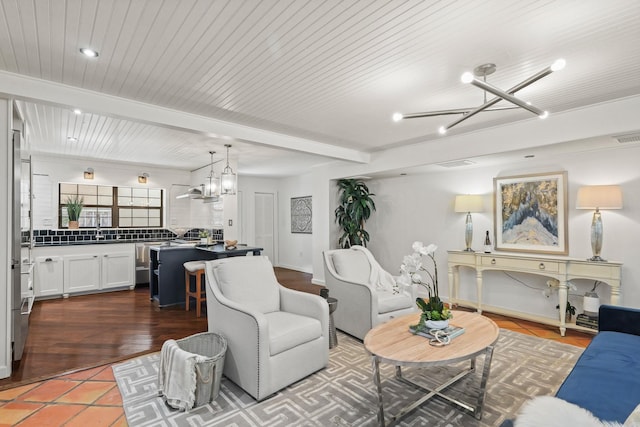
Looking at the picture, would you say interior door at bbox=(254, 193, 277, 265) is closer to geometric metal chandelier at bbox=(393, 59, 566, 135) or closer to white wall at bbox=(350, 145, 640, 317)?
white wall at bbox=(350, 145, 640, 317)

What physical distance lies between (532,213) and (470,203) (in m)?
0.74

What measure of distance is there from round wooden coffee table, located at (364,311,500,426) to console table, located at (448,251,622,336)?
176 centimetres

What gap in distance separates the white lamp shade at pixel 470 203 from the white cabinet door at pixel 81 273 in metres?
6.01

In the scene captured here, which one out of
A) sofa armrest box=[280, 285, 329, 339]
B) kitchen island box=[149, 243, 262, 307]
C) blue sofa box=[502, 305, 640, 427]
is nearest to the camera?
blue sofa box=[502, 305, 640, 427]

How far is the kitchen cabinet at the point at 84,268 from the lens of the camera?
5.18 m

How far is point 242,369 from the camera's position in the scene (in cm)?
239

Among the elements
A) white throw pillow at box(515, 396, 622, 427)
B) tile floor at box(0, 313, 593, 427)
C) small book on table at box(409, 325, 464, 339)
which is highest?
white throw pillow at box(515, 396, 622, 427)

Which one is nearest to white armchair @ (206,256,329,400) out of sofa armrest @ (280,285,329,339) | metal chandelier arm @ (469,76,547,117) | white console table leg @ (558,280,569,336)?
sofa armrest @ (280,285,329,339)

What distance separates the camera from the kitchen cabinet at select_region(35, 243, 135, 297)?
5176 millimetres

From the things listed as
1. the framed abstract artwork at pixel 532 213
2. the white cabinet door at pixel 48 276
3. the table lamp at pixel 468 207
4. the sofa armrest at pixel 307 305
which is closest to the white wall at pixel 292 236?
the table lamp at pixel 468 207

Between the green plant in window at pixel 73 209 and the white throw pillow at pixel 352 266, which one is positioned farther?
the green plant in window at pixel 73 209

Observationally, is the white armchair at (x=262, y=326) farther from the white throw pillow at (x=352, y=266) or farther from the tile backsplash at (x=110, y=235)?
the tile backsplash at (x=110, y=235)

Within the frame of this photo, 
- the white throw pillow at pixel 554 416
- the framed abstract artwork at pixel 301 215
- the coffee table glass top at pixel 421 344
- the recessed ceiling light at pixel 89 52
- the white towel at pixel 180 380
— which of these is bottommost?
the white towel at pixel 180 380

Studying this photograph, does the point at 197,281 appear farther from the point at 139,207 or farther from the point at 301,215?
the point at 301,215
